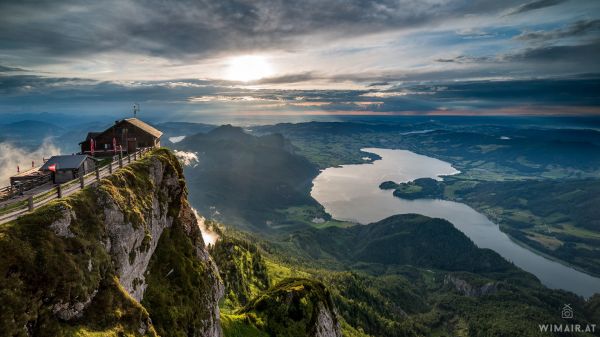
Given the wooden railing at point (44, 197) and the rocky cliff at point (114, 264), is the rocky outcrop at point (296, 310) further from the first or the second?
the wooden railing at point (44, 197)

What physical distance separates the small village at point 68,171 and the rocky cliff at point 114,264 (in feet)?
6.79

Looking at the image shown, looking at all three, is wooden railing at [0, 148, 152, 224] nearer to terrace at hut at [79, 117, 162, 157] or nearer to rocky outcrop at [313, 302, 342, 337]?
terrace at hut at [79, 117, 162, 157]

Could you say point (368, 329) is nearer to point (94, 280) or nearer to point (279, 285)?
point (279, 285)

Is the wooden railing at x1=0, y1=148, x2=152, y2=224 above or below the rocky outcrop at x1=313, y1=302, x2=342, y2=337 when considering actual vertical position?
above

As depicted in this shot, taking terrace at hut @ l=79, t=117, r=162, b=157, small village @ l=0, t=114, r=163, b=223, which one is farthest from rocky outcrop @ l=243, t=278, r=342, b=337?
terrace at hut @ l=79, t=117, r=162, b=157

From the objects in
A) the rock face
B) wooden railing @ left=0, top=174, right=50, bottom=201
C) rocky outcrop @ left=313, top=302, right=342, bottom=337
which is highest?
wooden railing @ left=0, top=174, right=50, bottom=201

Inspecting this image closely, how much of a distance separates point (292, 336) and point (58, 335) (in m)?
50.9

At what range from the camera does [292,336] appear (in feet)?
215

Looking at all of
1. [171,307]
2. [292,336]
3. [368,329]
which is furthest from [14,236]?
[368,329]

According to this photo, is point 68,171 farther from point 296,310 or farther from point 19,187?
point 296,310

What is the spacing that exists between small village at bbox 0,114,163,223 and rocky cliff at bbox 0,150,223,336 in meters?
2.07

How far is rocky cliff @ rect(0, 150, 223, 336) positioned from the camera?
2128 cm

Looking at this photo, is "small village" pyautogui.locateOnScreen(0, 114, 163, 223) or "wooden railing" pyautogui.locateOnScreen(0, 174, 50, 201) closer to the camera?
"small village" pyautogui.locateOnScreen(0, 114, 163, 223)

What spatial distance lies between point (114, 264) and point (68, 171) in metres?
18.5
